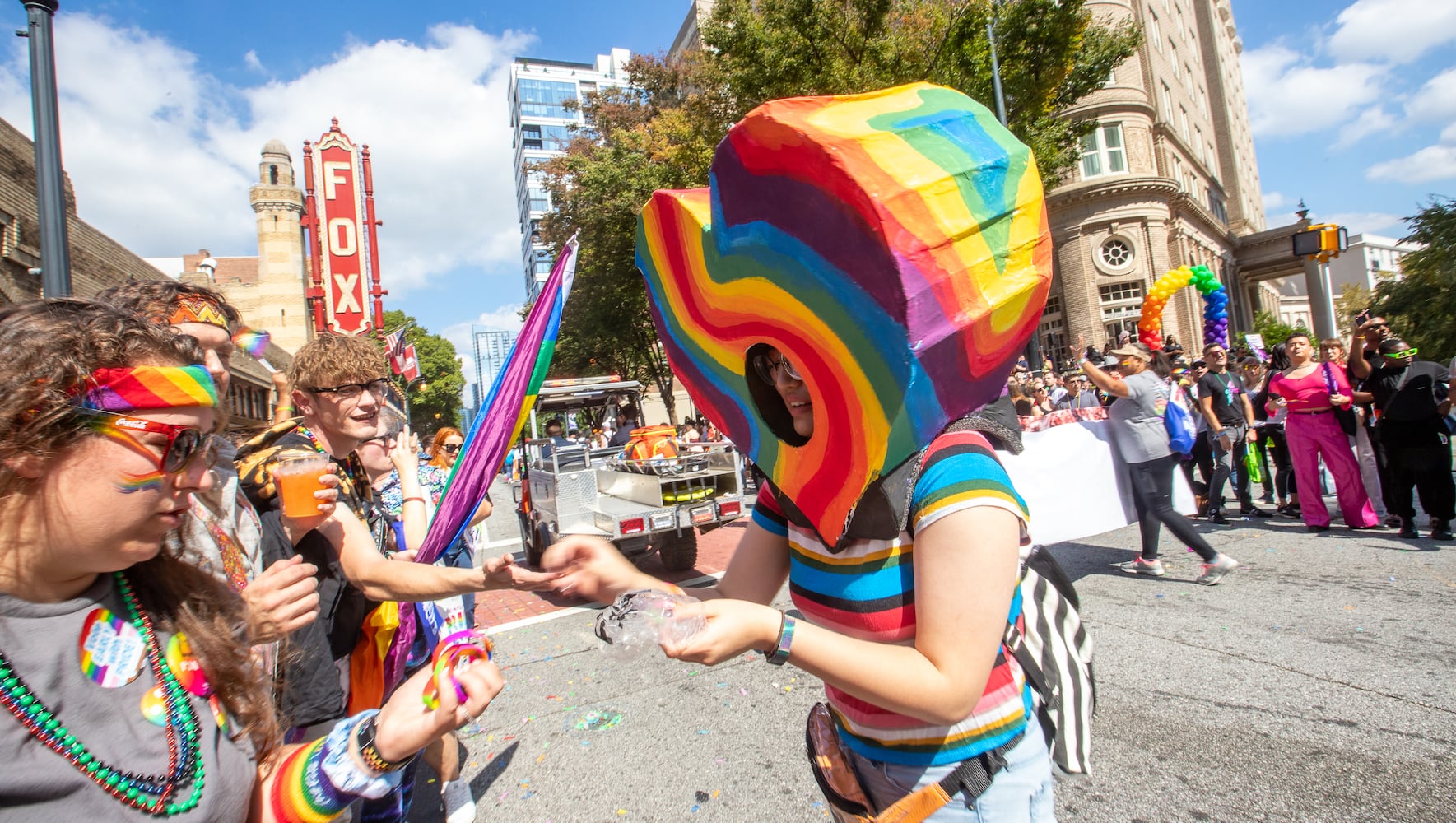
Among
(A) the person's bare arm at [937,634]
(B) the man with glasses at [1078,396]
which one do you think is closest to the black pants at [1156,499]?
(A) the person's bare arm at [937,634]

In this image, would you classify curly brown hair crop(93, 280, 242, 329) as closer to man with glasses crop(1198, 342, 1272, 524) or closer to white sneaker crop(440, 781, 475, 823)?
white sneaker crop(440, 781, 475, 823)

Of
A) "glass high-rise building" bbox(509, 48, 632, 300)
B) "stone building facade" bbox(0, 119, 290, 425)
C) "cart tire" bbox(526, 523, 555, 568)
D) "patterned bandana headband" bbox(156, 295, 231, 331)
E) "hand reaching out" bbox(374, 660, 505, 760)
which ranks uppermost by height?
"glass high-rise building" bbox(509, 48, 632, 300)

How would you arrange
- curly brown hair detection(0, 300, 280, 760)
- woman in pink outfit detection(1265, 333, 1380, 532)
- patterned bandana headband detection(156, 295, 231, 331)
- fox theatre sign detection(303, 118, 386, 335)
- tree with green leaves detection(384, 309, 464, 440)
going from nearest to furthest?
A: curly brown hair detection(0, 300, 280, 760) → patterned bandana headband detection(156, 295, 231, 331) → woman in pink outfit detection(1265, 333, 1380, 532) → fox theatre sign detection(303, 118, 386, 335) → tree with green leaves detection(384, 309, 464, 440)

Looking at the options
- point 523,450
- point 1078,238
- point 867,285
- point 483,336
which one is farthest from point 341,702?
point 483,336

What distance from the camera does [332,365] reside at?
239 cm

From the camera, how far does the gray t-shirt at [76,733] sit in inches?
36.2

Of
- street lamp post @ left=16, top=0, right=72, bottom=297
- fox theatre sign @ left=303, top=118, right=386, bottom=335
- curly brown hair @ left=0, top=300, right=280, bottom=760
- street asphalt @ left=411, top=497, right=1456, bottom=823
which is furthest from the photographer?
fox theatre sign @ left=303, top=118, right=386, bottom=335

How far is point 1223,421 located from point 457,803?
784cm

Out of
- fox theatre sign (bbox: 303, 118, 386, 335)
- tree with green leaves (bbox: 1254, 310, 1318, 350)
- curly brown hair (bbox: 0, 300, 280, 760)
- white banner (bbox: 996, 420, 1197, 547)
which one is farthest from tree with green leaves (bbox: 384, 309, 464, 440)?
curly brown hair (bbox: 0, 300, 280, 760)

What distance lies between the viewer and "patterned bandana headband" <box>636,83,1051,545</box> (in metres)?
1.00

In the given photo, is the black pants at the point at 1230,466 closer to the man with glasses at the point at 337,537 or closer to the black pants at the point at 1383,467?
the black pants at the point at 1383,467

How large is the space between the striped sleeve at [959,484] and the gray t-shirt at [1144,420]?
4733mm

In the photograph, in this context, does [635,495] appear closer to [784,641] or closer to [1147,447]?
[1147,447]

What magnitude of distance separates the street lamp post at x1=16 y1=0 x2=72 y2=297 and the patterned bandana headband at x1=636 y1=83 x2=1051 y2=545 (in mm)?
4057
